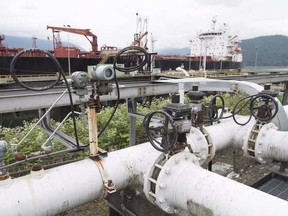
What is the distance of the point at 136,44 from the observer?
27.6 m

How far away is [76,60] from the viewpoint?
67.9 feet

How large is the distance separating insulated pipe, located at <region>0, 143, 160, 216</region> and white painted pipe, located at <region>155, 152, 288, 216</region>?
1.18 feet

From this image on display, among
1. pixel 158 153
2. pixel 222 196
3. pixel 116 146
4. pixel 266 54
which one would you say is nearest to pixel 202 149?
pixel 158 153

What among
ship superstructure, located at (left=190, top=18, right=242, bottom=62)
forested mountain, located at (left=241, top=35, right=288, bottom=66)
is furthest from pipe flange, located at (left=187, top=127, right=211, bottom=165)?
forested mountain, located at (left=241, top=35, right=288, bottom=66)

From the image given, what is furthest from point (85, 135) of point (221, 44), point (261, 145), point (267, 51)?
point (267, 51)

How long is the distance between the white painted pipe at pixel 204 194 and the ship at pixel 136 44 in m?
1.91

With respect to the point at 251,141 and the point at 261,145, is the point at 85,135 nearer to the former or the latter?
the point at 251,141

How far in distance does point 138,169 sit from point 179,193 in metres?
0.52

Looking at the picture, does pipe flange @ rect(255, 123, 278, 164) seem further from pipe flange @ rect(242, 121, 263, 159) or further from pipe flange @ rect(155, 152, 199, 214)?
pipe flange @ rect(155, 152, 199, 214)

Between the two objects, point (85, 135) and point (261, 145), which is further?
point (85, 135)

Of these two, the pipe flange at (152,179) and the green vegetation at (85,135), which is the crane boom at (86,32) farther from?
the pipe flange at (152,179)

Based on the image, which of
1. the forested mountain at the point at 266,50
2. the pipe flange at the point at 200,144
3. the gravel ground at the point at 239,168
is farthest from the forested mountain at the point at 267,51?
the pipe flange at the point at 200,144

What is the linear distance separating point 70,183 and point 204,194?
2.98 ft

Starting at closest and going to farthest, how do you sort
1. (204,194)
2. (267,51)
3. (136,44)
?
(204,194) → (136,44) → (267,51)
